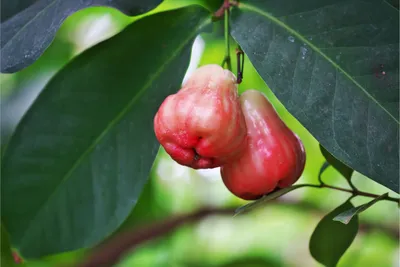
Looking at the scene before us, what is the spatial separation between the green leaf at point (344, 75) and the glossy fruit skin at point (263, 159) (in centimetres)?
8

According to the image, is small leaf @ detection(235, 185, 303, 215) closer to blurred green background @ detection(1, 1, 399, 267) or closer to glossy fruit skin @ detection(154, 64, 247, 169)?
glossy fruit skin @ detection(154, 64, 247, 169)

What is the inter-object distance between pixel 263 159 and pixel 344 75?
138 millimetres

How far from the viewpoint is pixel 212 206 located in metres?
1.85

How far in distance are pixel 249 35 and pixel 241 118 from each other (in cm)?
10

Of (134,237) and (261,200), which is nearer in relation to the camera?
(261,200)

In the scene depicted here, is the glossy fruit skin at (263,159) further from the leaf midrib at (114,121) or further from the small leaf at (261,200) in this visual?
the leaf midrib at (114,121)

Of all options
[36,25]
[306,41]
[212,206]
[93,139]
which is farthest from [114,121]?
[212,206]

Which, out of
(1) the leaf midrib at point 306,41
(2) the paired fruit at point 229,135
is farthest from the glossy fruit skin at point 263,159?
(1) the leaf midrib at point 306,41

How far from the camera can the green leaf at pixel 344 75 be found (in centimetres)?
68

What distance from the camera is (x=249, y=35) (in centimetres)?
74

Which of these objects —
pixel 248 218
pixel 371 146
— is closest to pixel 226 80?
pixel 371 146

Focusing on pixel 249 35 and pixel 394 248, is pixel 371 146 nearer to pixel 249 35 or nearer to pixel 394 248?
pixel 249 35

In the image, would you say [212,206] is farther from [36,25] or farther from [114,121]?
[36,25]

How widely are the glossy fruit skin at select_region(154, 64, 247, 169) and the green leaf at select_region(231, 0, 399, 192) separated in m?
0.06
